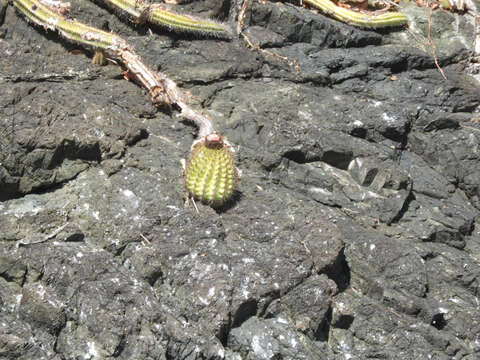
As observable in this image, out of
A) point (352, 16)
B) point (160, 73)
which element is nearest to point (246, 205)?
point (160, 73)

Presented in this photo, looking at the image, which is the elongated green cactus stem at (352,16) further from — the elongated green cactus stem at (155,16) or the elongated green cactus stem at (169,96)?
the elongated green cactus stem at (169,96)

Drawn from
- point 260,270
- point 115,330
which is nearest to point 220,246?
point 260,270

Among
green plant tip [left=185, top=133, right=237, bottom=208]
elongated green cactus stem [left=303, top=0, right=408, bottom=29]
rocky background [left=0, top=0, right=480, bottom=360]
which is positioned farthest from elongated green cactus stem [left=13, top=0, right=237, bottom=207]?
elongated green cactus stem [left=303, top=0, right=408, bottom=29]

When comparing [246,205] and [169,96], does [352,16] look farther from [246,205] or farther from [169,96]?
[246,205]

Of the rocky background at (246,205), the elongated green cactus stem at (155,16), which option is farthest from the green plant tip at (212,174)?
the elongated green cactus stem at (155,16)

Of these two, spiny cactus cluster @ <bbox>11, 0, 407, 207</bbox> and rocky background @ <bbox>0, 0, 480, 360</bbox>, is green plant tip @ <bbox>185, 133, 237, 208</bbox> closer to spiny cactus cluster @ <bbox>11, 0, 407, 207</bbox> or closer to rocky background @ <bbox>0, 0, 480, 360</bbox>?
spiny cactus cluster @ <bbox>11, 0, 407, 207</bbox>

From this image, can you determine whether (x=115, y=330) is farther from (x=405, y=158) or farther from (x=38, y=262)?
(x=405, y=158)
